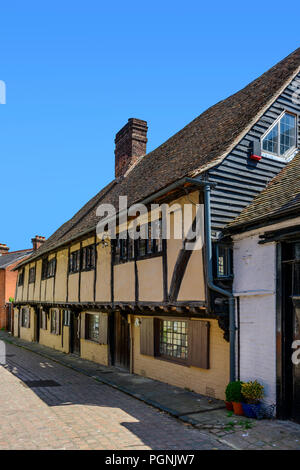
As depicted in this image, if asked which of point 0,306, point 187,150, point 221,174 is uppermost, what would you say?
point 187,150

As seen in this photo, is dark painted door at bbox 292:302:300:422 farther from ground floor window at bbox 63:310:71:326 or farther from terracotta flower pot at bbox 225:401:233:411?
ground floor window at bbox 63:310:71:326

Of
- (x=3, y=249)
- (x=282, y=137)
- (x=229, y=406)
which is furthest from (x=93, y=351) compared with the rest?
(x=3, y=249)

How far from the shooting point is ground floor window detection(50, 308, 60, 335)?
20816 mm

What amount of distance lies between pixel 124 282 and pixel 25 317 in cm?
1838

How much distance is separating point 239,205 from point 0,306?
3113cm

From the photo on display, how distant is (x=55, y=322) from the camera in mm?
21922

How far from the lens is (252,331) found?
8.43 m

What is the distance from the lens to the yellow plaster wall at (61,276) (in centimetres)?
1800

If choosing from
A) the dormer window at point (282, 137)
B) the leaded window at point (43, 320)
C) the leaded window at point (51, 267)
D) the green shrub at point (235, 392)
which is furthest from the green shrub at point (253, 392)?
the leaded window at point (43, 320)

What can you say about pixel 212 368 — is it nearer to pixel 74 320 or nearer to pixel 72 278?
pixel 72 278

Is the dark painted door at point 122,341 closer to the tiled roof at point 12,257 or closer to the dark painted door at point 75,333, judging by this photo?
the dark painted door at point 75,333

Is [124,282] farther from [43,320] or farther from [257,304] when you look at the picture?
[43,320]
